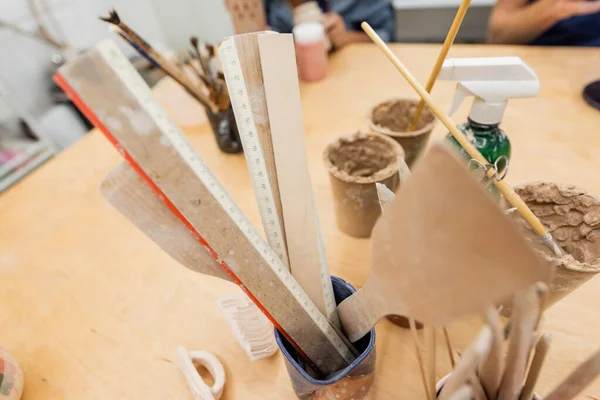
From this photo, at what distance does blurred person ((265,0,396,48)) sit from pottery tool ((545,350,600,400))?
0.89 meters

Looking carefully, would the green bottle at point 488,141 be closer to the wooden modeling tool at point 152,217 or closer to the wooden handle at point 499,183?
the wooden handle at point 499,183

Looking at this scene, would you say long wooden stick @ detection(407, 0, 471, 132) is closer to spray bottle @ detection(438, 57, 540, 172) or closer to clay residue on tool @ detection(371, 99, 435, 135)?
spray bottle @ detection(438, 57, 540, 172)

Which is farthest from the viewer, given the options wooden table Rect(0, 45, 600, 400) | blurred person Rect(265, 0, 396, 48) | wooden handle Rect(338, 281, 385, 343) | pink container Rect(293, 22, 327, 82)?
blurred person Rect(265, 0, 396, 48)

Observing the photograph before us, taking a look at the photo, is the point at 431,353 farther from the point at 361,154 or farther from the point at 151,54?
the point at 151,54

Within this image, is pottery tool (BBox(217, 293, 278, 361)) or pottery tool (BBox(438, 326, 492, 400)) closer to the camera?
pottery tool (BBox(438, 326, 492, 400))

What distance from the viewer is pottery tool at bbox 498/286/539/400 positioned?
18 cm

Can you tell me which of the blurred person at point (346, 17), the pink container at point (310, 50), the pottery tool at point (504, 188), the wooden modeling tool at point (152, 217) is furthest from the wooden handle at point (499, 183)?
the blurred person at point (346, 17)

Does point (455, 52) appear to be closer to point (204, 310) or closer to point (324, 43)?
point (324, 43)

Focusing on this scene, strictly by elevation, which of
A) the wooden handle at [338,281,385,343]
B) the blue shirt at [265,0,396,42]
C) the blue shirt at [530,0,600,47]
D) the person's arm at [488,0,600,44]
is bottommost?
the blue shirt at [530,0,600,47]

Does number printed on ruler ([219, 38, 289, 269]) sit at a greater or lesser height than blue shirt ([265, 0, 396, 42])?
greater

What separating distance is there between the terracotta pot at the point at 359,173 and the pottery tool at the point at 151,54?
26cm

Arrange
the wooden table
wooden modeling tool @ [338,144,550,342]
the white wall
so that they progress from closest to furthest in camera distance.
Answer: wooden modeling tool @ [338,144,550,342] → the wooden table → the white wall

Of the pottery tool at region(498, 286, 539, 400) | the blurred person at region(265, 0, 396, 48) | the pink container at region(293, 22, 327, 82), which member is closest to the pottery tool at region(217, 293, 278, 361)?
the pottery tool at region(498, 286, 539, 400)

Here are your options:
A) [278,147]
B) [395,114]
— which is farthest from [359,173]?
[278,147]
